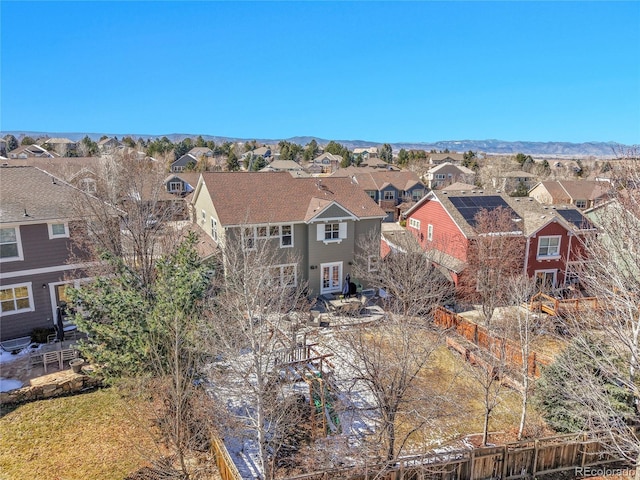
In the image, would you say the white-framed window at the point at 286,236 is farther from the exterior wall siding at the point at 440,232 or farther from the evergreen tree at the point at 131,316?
the evergreen tree at the point at 131,316

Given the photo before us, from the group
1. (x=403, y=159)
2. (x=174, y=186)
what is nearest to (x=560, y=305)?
(x=174, y=186)

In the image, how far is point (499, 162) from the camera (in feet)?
321

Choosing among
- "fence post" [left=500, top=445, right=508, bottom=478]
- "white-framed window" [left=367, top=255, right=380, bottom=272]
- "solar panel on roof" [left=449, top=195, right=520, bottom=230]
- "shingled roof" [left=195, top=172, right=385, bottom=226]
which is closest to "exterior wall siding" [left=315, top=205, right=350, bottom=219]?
"shingled roof" [left=195, top=172, right=385, bottom=226]

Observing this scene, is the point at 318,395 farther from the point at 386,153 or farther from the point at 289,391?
the point at 386,153

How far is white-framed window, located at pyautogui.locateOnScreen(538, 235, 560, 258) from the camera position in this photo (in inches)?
1102

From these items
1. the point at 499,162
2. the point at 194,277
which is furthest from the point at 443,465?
the point at 499,162

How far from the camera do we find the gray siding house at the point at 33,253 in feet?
63.1

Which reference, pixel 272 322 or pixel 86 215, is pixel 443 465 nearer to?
pixel 272 322

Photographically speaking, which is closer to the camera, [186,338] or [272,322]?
[186,338]

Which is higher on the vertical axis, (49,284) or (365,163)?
(365,163)

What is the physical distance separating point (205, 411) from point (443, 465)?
22.7ft

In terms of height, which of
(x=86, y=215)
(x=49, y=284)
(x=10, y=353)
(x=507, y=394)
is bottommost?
(x=507, y=394)

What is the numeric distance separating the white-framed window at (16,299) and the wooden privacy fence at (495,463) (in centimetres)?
1717

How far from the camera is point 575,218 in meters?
29.6
